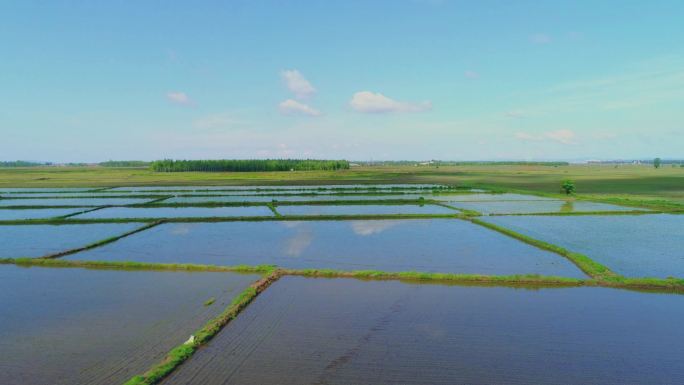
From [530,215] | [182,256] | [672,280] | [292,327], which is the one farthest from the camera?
[530,215]

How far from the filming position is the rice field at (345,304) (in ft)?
22.4

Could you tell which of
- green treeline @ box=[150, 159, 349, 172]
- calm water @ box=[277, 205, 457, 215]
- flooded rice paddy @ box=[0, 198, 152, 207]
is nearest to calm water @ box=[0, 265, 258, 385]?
calm water @ box=[277, 205, 457, 215]

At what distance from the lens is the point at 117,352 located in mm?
7348

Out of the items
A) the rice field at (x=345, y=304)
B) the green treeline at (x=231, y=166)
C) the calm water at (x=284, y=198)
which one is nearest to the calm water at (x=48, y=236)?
the rice field at (x=345, y=304)

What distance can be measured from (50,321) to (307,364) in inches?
260

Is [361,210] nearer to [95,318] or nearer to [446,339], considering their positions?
[446,339]

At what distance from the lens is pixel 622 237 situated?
662 inches

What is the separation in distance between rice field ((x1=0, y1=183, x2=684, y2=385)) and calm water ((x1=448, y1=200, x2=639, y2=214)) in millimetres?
4767

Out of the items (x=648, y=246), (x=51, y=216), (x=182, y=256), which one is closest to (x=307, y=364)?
(x=182, y=256)

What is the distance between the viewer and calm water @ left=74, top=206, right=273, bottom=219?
24.3 m

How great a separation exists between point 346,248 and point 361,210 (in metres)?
10.7

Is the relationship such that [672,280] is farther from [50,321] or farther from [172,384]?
[50,321]

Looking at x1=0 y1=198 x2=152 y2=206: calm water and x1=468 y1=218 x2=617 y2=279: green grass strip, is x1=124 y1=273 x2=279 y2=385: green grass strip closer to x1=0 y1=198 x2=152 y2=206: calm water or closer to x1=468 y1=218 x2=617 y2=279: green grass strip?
x1=468 y1=218 x2=617 y2=279: green grass strip

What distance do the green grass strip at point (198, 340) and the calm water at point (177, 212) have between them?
13794 millimetres
